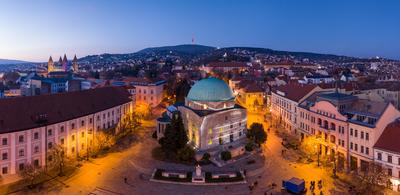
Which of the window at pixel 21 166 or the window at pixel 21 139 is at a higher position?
the window at pixel 21 139

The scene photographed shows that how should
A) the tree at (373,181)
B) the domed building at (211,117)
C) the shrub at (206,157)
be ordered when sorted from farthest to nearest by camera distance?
the domed building at (211,117)
the shrub at (206,157)
the tree at (373,181)

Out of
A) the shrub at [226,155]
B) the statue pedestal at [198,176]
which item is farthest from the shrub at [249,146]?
the statue pedestal at [198,176]

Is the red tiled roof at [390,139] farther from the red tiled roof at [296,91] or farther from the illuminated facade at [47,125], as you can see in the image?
the illuminated facade at [47,125]

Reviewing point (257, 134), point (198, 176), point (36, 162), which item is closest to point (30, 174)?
point (36, 162)

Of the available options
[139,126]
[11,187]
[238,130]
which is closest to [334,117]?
[238,130]

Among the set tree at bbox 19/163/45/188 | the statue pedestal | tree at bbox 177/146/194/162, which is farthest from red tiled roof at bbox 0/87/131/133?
the statue pedestal

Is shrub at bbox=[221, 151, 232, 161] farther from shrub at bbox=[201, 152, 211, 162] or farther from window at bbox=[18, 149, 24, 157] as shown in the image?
window at bbox=[18, 149, 24, 157]
